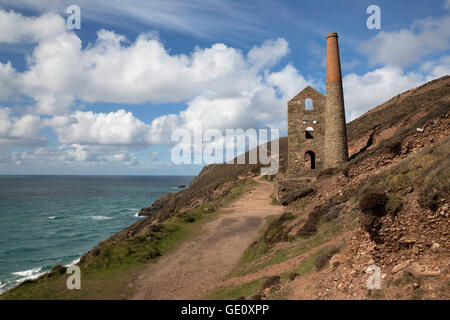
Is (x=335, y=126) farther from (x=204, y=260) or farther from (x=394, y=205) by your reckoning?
(x=394, y=205)

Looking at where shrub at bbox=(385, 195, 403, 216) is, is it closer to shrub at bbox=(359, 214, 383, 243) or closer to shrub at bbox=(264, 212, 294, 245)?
shrub at bbox=(359, 214, 383, 243)

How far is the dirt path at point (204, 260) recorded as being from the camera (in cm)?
1152

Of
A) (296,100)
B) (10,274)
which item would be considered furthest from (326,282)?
(10,274)

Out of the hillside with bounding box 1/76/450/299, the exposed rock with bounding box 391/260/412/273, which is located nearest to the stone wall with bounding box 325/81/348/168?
the hillside with bounding box 1/76/450/299

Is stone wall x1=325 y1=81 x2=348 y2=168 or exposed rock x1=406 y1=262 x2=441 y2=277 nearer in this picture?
exposed rock x1=406 y1=262 x2=441 y2=277

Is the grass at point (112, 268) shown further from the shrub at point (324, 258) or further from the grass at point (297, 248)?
the shrub at point (324, 258)

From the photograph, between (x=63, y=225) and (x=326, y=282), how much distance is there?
5228cm

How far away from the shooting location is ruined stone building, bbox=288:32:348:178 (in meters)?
22.3

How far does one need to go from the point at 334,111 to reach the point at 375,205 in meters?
16.2

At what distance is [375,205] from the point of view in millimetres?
7777

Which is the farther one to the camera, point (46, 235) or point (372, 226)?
point (46, 235)

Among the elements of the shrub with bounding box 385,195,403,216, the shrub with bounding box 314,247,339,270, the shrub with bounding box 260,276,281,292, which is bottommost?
the shrub with bounding box 260,276,281,292

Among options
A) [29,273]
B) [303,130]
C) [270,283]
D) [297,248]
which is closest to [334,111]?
→ [303,130]

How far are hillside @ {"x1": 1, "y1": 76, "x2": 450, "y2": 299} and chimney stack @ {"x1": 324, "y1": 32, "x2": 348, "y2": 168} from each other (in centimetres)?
306
